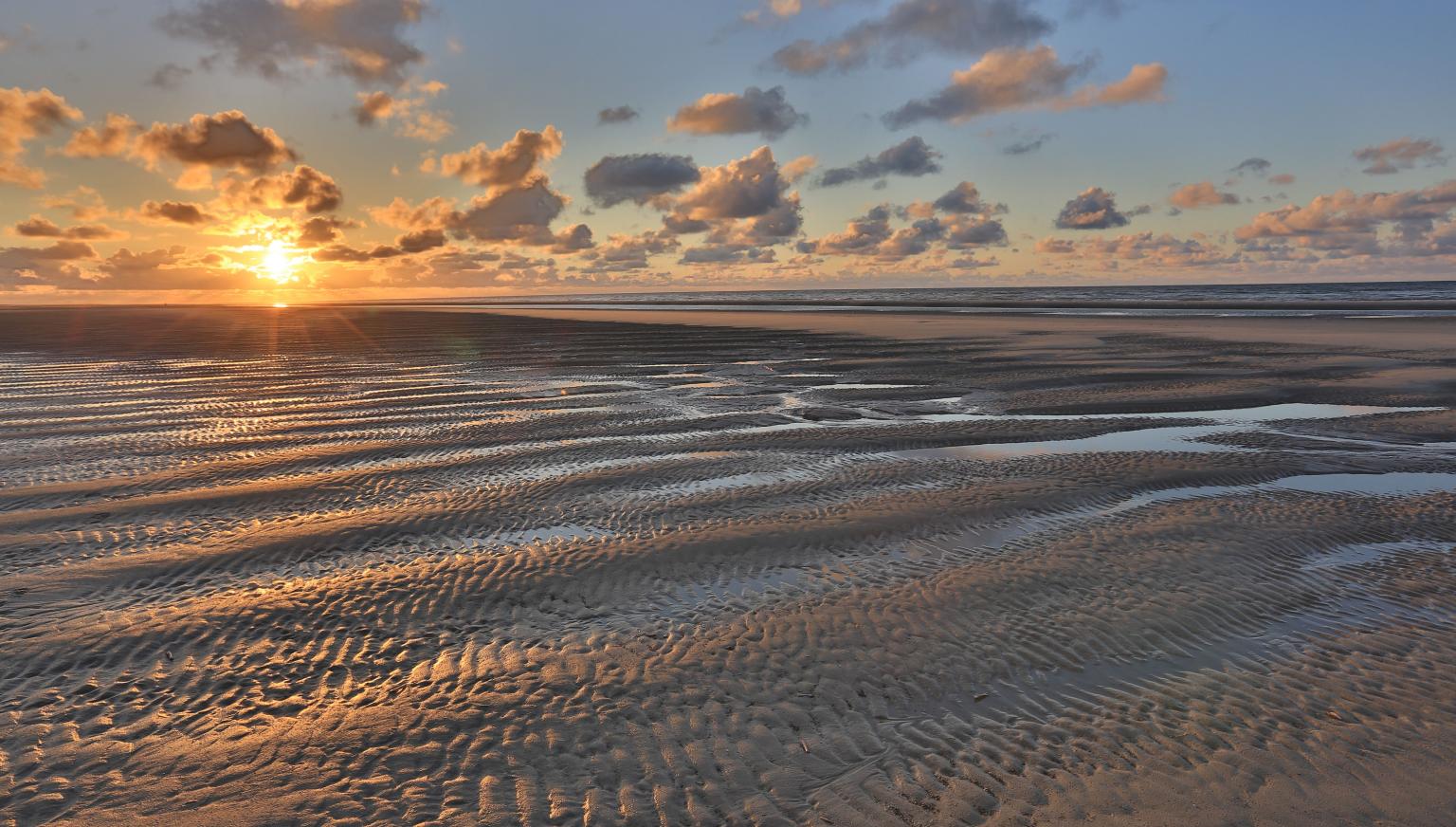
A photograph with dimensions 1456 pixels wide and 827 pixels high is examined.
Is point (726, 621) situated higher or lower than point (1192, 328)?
lower

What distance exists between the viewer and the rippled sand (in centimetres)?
422

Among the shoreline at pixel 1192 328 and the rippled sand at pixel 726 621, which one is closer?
the rippled sand at pixel 726 621

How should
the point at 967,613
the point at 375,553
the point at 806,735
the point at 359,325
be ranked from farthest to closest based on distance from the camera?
1. the point at 359,325
2. the point at 375,553
3. the point at 967,613
4. the point at 806,735

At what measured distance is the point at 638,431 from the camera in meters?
13.7

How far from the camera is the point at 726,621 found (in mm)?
6238

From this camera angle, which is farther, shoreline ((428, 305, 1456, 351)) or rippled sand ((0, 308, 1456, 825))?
shoreline ((428, 305, 1456, 351))

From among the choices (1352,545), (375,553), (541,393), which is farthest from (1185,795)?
(541,393)

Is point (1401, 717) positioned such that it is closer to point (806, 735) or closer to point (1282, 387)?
point (806, 735)

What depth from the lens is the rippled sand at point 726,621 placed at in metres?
4.22

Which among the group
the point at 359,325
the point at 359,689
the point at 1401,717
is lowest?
the point at 1401,717

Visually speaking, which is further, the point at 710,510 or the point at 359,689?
the point at 710,510

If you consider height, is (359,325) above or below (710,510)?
above

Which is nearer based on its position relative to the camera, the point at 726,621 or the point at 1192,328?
the point at 726,621

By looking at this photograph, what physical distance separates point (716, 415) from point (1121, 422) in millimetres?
7888
